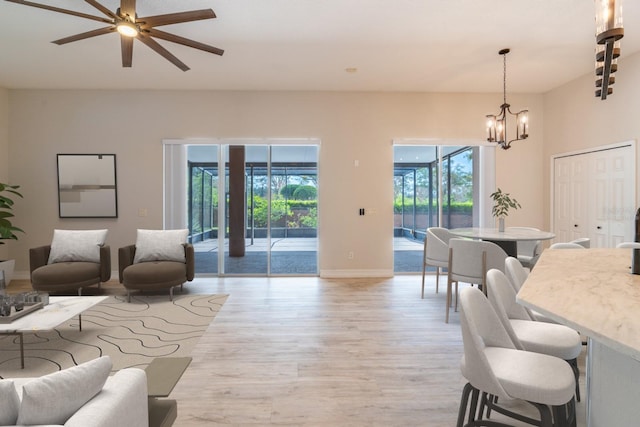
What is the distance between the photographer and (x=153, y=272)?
4039 mm

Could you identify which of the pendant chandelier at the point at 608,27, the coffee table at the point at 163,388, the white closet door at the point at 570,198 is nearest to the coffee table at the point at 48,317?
the coffee table at the point at 163,388

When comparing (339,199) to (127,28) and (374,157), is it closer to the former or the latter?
(374,157)

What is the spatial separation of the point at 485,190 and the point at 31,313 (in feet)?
20.8

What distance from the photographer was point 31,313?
9.06 ft

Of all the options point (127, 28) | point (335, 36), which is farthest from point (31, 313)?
point (335, 36)

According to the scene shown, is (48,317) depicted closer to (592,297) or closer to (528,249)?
(592,297)

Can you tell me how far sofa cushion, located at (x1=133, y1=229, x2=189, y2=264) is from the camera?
14.7ft

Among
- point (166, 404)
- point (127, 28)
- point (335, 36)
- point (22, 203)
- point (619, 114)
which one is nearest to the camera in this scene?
point (166, 404)

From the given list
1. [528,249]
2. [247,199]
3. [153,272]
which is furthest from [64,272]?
[528,249]

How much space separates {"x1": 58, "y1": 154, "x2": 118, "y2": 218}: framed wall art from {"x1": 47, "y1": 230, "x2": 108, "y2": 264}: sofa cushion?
36.1 inches

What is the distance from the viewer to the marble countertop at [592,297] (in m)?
0.81

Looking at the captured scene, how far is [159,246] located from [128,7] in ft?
9.96

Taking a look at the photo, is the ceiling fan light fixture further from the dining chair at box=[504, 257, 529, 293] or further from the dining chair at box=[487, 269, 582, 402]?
the dining chair at box=[504, 257, 529, 293]

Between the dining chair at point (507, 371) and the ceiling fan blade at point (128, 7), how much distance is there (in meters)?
3.03
